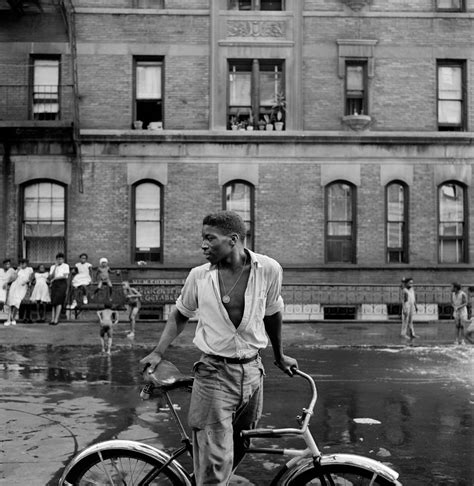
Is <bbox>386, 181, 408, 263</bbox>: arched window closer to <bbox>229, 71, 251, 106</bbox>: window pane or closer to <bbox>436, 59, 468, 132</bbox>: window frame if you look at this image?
<bbox>436, 59, 468, 132</bbox>: window frame

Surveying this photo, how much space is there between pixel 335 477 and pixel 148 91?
1952cm

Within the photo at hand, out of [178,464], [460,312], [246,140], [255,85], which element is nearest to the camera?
[178,464]

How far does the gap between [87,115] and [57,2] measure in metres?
3.59

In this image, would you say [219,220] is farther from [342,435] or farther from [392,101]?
[392,101]

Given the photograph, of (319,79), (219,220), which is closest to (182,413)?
(219,220)

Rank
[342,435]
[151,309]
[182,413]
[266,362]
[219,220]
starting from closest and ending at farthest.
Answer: [219,220] → [342,435] → [182,413] → [266,362] → [151,309]

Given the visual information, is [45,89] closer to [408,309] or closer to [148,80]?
[148,80]

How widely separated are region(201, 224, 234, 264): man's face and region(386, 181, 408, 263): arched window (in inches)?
735

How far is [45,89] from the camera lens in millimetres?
22297

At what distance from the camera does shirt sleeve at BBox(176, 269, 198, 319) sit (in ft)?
14.7

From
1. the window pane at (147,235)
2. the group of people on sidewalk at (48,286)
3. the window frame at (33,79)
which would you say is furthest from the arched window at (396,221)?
the window frame at (33,79)

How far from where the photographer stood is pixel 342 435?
25.1ft

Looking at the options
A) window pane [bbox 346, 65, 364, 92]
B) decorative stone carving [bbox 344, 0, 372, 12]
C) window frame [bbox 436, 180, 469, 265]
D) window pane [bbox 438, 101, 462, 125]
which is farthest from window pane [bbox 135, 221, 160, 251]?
window pane [bbox 438, 101, 462, 125]

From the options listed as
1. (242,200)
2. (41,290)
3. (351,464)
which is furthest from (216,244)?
(242,200)
